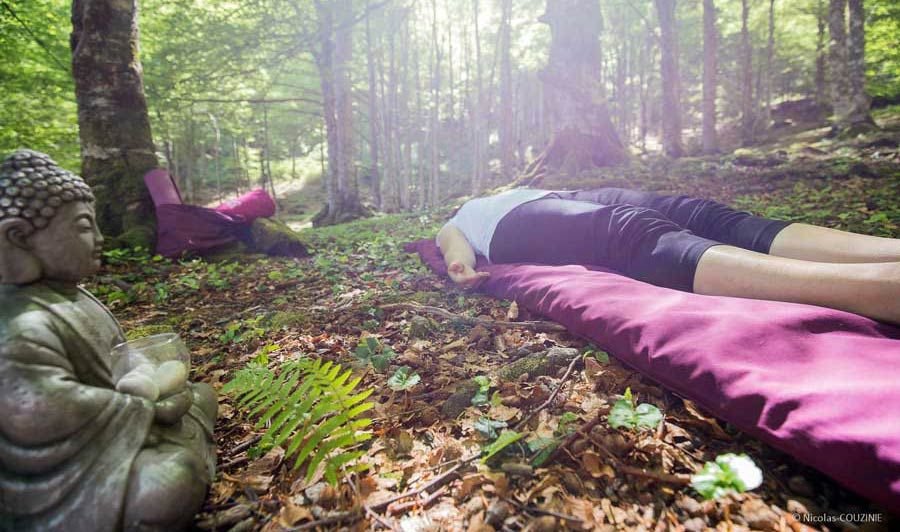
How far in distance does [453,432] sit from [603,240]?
2.02 m

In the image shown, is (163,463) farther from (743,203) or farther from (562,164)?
(562,164)

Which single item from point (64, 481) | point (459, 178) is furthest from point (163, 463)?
point (459, 178)

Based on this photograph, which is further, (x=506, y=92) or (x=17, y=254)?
(x=506, y=92)

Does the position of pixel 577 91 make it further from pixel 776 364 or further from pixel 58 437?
pixel 58 437

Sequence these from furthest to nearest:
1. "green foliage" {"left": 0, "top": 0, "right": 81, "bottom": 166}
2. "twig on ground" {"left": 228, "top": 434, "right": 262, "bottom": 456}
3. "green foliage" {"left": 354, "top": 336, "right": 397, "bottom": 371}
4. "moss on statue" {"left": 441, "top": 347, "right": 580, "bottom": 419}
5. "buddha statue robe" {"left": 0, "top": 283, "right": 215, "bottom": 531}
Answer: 1. "green foliage" {"left": 0, "top": 0, "right": 81, "bottom": 166}
2. "green foliage" {"left": 354, "top": 336, "right": 397, "bottom": 371}
3. "moss on statue" {"left": 441, "top": 347, "right": 580, "bottom": 419}
4. "twig on ground" {"left": 228, "top": 434, "right": 262, "bottom": 456}
5. "buddha statue robe" {"left": 0, "top": 283, "right": 215, "bottom": 531}

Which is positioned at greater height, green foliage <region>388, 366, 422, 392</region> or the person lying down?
the person lying down

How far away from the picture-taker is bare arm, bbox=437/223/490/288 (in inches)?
135

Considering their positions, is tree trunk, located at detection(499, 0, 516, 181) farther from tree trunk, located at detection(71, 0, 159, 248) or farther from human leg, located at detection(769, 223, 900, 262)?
human leg, located at detection(769, 223, 900, 262)

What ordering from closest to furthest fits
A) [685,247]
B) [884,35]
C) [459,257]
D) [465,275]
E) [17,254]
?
[17,254] → [685,247] → [465,275] → [459,257] → [884,35]

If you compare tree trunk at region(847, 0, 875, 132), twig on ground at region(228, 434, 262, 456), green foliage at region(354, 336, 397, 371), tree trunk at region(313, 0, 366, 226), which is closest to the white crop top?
green foliage at region(354, 336, 397, 371)

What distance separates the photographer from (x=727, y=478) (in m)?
1.16

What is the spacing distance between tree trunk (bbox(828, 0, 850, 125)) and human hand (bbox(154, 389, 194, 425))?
14.7 m

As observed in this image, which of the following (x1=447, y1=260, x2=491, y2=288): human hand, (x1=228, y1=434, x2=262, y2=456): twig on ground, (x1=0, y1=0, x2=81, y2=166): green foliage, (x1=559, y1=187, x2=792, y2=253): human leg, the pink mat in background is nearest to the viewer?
the pink mat in background

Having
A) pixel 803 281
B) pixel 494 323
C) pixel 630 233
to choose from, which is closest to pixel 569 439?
pixel 494 323
